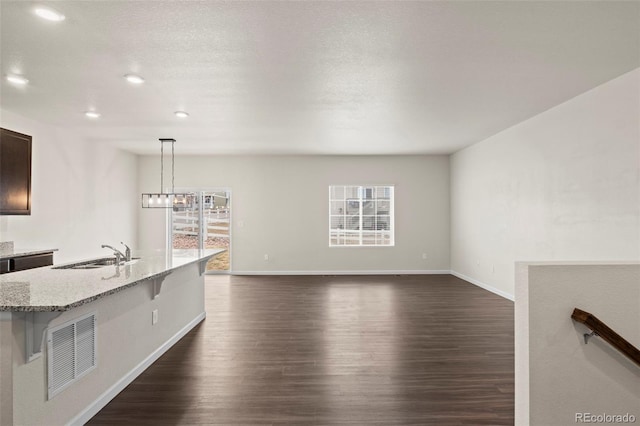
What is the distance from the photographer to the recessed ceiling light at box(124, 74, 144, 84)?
363cm

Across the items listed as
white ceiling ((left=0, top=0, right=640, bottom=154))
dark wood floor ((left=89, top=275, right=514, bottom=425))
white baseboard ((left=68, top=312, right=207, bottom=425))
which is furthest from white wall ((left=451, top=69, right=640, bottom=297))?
white baseboard ((left=68, top=312, right=207, bottom=425))

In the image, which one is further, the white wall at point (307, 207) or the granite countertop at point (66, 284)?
the white wall at point (307, 207)

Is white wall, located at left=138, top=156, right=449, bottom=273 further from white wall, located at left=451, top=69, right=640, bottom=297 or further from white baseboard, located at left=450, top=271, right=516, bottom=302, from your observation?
white wall, located at left=451, top=69, right=640, bottom=297

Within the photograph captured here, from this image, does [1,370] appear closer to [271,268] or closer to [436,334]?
[436,334]

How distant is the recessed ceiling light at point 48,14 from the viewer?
2441mm

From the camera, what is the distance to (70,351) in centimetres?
233

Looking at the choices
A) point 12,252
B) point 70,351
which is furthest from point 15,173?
point 70,351

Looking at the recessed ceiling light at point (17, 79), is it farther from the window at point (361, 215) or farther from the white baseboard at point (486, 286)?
the white baseboard at point (486, 286)

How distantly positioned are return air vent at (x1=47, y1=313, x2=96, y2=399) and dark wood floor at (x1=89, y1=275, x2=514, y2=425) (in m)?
0.40

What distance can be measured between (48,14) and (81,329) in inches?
81.7

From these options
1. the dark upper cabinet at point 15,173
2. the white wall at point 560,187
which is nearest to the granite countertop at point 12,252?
the dark upper cabinet at point 15,173

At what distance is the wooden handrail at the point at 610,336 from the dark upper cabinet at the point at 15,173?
5747 millimetres

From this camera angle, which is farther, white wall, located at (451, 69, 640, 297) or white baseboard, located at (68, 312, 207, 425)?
white wall, located at (451, 69, 640, 297)

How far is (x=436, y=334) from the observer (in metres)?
4.25
